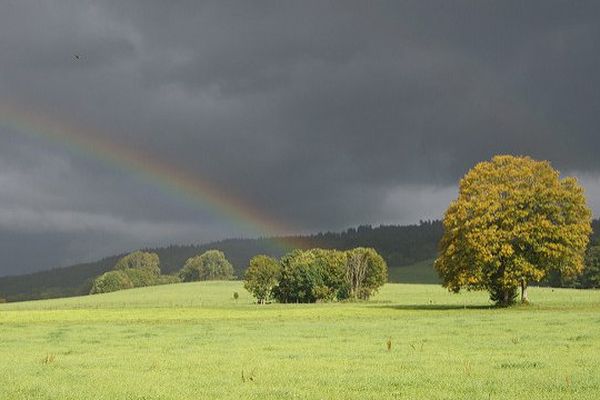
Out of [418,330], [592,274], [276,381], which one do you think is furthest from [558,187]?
[592,274]

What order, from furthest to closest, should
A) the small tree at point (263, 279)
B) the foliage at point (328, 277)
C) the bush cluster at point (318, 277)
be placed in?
the small tree at point (263, 279)
the bush cluster at point (318, 277)
the foliage at point (328, 277)

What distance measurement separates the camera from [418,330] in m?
40.5

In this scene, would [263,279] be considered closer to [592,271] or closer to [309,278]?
[309,278]

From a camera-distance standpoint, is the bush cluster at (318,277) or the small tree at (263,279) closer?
the bush cluster at (318,277)

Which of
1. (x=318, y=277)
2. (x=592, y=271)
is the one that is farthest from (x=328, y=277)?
(x=592, y=271)

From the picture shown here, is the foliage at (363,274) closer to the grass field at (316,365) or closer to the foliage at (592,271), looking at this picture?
the foliage at (592,271)

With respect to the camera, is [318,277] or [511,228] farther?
[318,277]

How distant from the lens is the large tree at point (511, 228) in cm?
7094

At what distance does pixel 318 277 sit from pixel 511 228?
2808 inches

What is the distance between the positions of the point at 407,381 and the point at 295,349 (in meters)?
12.3

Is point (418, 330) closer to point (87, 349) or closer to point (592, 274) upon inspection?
point (87, 349)

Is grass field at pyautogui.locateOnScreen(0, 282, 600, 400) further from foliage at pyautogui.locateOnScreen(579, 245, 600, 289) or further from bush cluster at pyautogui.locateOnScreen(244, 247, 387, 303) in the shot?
foliage at pyautogui.locateOnScreen(579, 245, 600, 289)

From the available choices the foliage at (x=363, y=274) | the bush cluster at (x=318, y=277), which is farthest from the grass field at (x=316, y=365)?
the foliage at (x=363, y=274)

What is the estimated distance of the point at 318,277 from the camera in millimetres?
139750
